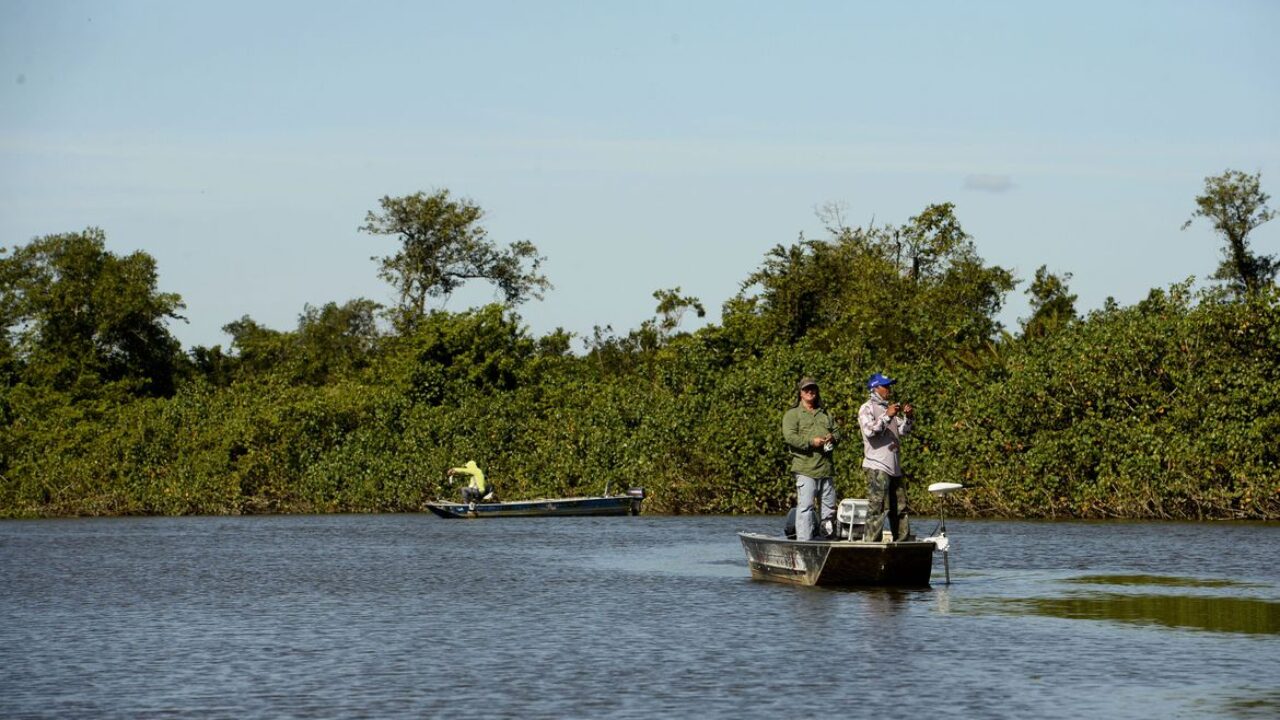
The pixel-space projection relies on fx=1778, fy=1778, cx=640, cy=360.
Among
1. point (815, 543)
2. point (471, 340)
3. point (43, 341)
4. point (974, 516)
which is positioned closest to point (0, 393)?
point (43, 341)

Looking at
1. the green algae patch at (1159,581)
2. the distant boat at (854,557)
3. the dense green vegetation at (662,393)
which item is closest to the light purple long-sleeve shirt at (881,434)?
the distant boat at (854,557)

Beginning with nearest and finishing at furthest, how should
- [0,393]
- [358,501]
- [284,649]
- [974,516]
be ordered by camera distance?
[284,649]
[974,516]
[358,501]
[0,393]

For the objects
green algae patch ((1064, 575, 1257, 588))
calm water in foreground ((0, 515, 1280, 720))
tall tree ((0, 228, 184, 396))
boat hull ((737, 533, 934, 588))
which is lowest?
calm water in foreground ((0, 515, 1280, 720))

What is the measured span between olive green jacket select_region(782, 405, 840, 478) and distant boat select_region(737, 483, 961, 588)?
0.55 meters

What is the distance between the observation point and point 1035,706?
11227 millimetres

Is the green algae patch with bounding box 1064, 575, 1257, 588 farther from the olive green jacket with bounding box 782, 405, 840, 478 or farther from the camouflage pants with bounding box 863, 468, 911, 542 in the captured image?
the olive green jacket with bounding box 782, 405, 840, 478

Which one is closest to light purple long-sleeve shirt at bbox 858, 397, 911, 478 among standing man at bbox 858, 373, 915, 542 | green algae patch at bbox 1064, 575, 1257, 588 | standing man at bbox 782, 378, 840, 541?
standing man at bbox 858, 373, 915, 542

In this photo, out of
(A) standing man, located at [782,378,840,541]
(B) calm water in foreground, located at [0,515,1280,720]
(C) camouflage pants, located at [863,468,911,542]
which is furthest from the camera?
(A) standing man, located at [782,378,840,541]

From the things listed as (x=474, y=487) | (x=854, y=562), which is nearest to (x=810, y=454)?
(x=854, y=562)

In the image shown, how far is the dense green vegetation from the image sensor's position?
37.8 metres

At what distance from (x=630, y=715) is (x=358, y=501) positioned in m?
43.7

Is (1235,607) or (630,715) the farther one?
(1235,607)

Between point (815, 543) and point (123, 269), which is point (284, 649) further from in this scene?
point (123, 269)

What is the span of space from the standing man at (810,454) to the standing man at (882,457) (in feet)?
2.46
